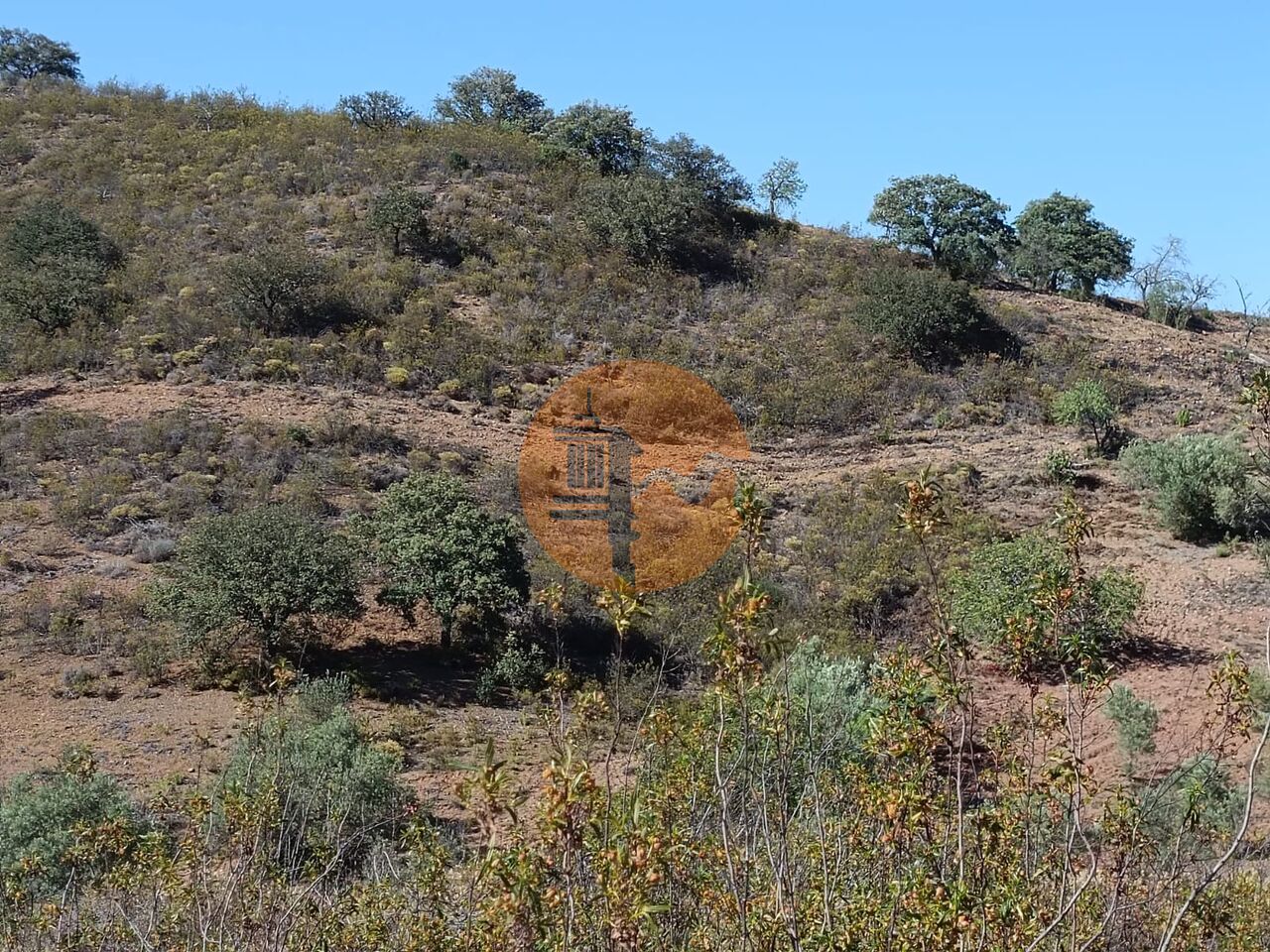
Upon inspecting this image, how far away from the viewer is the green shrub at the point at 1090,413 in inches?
761

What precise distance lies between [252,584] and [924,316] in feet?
50.7

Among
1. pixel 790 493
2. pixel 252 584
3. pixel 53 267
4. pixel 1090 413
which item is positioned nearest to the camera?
pixel 252 584

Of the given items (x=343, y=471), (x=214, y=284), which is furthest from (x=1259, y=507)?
(x=214, y=284)

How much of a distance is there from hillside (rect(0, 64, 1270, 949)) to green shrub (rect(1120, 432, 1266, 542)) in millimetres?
78

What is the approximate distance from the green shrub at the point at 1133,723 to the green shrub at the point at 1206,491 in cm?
570

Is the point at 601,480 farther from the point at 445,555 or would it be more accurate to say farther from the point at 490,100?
the point at 490,100

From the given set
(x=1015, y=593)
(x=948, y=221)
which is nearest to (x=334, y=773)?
(x=1015, y=593)

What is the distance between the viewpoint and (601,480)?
18.2 metres

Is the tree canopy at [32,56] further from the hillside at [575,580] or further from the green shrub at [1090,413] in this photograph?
the green shrub at [1090,413]

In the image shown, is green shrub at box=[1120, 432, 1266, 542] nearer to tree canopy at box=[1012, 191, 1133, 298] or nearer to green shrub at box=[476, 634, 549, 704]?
green shrub at box=[476, 634, 549, 704]

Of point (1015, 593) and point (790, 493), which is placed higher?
point (790, 493)

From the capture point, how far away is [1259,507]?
15.0m

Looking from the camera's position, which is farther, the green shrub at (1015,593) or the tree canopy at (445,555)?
the tree canopy at (445,555)

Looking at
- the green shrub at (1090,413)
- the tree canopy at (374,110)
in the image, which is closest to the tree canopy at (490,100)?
the tree canopy at (374,110)
